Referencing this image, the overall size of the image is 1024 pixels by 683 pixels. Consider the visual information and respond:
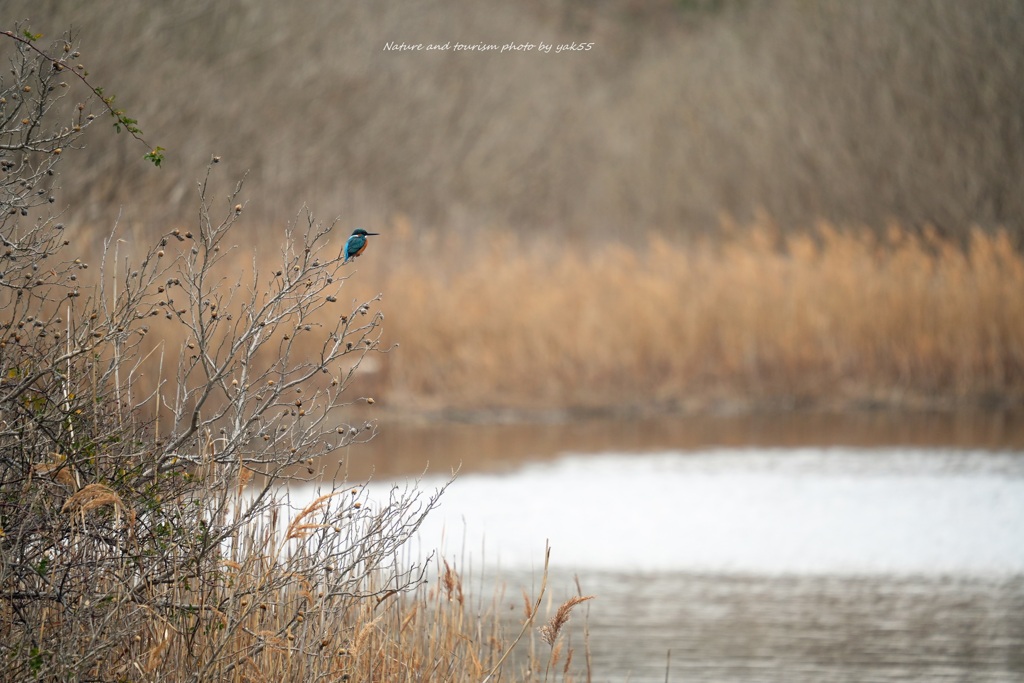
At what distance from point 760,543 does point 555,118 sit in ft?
57.1

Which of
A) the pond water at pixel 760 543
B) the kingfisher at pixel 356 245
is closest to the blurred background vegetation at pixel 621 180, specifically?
the kingfisher at pixel 356 245

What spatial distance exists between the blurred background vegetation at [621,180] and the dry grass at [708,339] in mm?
23

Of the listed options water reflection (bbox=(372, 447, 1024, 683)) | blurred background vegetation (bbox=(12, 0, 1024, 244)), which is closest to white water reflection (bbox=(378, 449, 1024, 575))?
water reflection (bbox=(372, 447, 1024, 683))

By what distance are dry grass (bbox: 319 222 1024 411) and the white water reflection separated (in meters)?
2.10

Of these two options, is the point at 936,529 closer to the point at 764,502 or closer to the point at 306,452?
the point at 764,502

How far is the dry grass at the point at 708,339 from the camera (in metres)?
11.3

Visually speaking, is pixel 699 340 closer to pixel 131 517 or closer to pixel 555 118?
pixel 131 517

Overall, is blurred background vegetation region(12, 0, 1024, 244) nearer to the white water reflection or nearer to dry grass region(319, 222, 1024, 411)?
dry grass region(319, 222, 1024, 411)

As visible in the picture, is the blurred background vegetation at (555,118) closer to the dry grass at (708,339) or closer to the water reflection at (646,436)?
the dry grass at (708,339)

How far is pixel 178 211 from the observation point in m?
11.9

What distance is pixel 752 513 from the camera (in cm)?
755

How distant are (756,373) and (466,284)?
271 centimetres

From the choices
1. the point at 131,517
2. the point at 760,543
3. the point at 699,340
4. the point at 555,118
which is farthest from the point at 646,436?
the point at 555,118

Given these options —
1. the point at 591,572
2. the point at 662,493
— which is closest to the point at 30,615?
the point at 591,572
